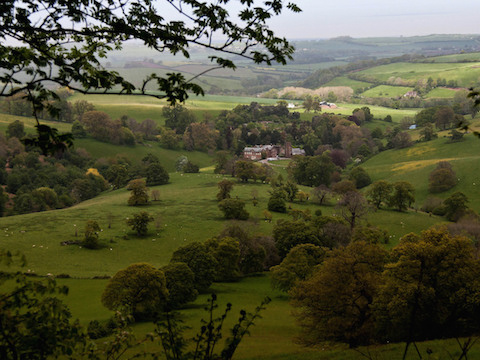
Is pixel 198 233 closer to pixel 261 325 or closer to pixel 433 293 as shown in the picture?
pixel 261 325

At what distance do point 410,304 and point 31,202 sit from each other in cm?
7182

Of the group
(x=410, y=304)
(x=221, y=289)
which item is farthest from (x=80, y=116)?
(x=410, y=304)

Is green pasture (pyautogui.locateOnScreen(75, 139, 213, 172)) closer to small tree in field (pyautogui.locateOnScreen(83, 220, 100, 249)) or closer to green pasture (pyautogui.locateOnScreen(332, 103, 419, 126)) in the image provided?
small tree in field (pyautogui.locateOnScreen(83, 220, 100, 249))

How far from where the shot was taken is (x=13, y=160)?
9619 cm

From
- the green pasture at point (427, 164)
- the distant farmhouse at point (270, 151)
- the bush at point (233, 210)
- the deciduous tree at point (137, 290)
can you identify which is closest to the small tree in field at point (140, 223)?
the bush at point (233, 210)

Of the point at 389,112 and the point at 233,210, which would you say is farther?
the point at 389,112

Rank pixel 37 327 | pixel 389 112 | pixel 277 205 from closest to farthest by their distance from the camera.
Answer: pixel 37 327 → pixel 277 205 → pixel 389 112

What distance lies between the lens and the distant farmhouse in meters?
134

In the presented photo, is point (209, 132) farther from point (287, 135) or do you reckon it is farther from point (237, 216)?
point (237, 216)

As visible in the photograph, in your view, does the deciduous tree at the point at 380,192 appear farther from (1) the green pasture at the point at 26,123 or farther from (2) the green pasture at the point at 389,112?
(2) the green pasture at the point at 389,112

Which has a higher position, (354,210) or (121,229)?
(121,229)

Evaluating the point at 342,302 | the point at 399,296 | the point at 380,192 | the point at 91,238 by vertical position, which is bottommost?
the point at 380,192

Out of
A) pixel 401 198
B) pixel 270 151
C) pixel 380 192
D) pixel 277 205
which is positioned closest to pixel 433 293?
pixel 277 205

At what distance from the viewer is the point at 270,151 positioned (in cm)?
13862
